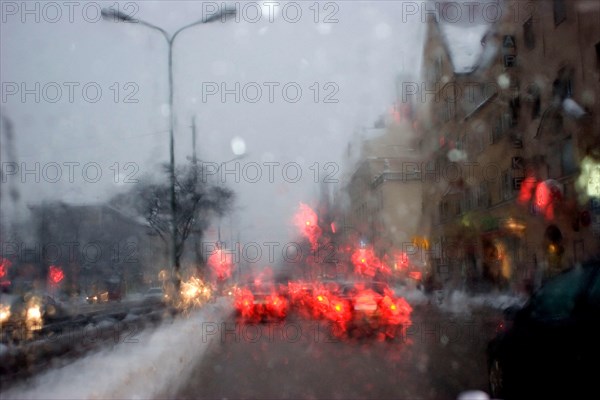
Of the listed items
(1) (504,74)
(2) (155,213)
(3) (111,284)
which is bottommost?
(3) (111,284)

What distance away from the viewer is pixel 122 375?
9.46 m

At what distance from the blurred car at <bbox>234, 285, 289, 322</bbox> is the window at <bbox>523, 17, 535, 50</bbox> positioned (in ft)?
48.6

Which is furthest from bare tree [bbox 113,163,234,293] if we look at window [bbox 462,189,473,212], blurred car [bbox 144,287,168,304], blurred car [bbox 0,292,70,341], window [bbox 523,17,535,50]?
window [bbox 523,17,535,50]

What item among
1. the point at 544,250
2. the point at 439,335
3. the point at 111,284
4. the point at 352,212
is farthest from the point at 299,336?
the point at 352,212

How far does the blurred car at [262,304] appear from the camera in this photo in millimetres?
25562

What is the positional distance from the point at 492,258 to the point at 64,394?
3190cm

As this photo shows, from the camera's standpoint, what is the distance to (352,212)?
249ft

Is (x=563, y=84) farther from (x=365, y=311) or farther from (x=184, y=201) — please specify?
(x=184, y=201)

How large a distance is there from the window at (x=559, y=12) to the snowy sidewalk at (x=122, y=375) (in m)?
19.7

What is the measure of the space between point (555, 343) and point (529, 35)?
27.0 meters

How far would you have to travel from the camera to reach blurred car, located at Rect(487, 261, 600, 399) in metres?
6.43

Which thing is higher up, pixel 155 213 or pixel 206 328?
pixel 155 213

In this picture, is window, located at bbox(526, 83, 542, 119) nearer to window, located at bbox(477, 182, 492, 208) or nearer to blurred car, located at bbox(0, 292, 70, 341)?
window, located at bbox(477, 182, 492, 208)

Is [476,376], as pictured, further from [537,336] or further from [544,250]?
[544,250]
